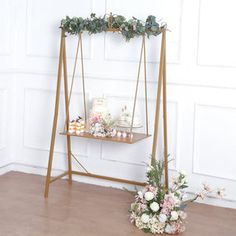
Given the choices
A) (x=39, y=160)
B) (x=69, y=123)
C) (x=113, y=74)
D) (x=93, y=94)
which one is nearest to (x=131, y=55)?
(x=113, y=74)

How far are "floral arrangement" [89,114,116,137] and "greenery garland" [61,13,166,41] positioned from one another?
0.65 metres

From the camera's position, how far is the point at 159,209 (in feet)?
10.5

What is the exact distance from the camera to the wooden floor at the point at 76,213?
123 inches

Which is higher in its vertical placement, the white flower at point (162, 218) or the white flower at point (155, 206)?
the white flower at point (155, 206)

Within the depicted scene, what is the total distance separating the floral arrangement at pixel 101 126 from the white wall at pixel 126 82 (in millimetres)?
316

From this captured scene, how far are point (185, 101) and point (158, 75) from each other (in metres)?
0.30

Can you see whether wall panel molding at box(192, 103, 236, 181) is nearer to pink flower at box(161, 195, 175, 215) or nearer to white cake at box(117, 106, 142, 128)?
white cake at box(117, 106, 142, 128)

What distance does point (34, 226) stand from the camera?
3139 millimetres

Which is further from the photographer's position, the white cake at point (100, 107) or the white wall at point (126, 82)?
the white cake at point (100, 107)

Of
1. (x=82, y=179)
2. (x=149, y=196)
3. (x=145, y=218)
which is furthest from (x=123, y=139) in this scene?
(x=82, y=179)

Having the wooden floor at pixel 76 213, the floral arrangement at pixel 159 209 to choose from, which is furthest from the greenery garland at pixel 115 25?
the wooden floor at pixel 76 213

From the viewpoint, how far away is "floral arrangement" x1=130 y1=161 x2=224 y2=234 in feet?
10.2

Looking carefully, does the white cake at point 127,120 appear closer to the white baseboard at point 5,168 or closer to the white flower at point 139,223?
the white flower at point 139,223

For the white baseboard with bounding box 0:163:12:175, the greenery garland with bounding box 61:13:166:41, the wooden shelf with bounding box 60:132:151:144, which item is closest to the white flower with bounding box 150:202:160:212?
the wooden shelf with bounding box 60:132:151:144
